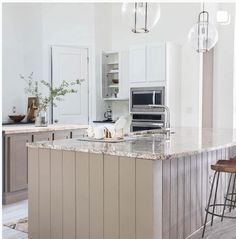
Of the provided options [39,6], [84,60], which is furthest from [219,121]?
[39,6]

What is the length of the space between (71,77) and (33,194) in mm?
4324

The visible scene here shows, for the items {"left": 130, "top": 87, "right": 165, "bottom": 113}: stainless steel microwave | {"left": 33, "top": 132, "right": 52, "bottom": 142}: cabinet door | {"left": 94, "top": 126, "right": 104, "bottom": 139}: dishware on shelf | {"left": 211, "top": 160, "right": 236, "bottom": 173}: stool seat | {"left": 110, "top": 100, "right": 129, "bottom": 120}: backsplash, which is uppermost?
{"left": 130, "top": 87, "right": 165, "bottom": 113}: stainless steel microwave

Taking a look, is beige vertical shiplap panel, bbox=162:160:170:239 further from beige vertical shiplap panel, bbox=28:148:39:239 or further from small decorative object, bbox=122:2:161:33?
small decorative object, bbox=122:2:161:33

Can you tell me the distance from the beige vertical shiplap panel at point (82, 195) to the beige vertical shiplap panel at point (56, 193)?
172 millimetres

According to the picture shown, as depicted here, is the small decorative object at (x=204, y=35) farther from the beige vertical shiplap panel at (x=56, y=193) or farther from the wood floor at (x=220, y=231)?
the beige vertical shiplap panel at (x=56, y=193)

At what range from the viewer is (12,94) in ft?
21.7

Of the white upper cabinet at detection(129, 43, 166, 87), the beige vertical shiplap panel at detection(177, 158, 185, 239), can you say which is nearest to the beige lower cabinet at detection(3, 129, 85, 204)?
the beige vertical shiplap panel at detection(177, 158, 185, 239)

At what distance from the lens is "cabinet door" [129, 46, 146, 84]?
6.93m

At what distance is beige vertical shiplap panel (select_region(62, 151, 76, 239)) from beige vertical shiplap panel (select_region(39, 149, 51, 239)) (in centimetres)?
17

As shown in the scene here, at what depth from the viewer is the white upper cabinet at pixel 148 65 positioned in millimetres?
6703

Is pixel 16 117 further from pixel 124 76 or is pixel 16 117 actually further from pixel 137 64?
pixel 137 64

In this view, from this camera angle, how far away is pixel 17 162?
4617 millimetres

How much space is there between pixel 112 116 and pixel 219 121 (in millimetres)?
2229

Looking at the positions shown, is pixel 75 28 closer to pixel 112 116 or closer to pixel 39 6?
pixel 39 6
